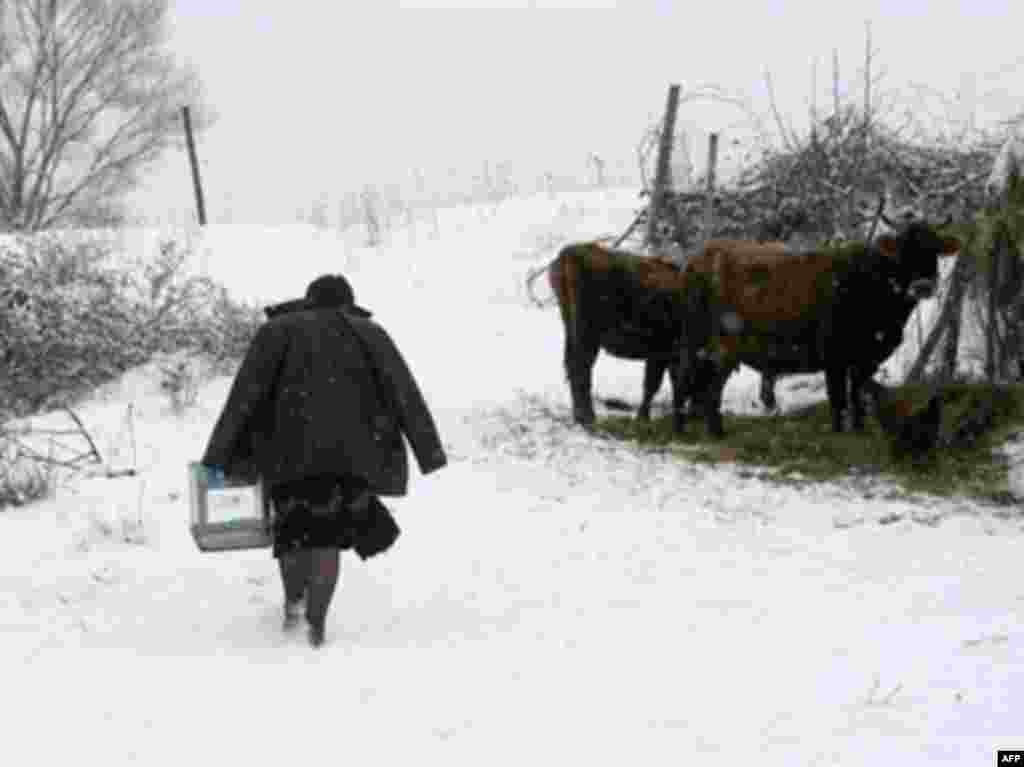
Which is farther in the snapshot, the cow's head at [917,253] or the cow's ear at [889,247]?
the cow's ear at [889,247]

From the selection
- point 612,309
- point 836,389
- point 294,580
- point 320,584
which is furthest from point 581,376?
point 320,584

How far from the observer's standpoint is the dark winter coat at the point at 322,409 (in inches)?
302

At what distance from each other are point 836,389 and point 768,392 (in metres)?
1.34

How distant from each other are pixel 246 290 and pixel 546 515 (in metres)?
10.2

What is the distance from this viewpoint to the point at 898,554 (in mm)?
9547

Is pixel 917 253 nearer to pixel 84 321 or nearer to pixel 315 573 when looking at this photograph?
pixel 315 573

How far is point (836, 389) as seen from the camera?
1320 centimetres

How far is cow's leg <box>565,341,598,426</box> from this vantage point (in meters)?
13.7

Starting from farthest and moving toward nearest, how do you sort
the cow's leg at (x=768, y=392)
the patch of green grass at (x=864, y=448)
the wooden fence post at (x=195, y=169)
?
the wooden fence post at (x=195, y=169)
the cow's leg at (x=768, y=392)
the patch of green grass at (x=864, y=448)

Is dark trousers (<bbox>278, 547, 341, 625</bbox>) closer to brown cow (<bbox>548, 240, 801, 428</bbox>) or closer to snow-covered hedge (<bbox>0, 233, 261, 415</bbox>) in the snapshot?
snow-covered hedge (<bbox>0, 233, 261, 415</bbox>)

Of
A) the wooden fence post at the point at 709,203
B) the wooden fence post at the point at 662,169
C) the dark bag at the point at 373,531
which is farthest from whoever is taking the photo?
the wooden fence post at the point at 662,169

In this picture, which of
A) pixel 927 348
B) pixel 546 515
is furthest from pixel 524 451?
pixel 927 348

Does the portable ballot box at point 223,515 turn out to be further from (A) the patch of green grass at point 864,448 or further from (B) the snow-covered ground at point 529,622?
(A) the patch of green grass at point 864,448

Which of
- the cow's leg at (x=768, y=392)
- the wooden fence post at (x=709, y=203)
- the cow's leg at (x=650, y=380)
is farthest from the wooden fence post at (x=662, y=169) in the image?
the cow's leg at (x=650, y=380)
